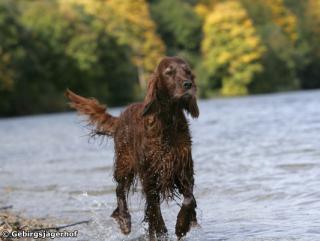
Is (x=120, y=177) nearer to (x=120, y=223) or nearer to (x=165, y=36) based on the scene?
(x=120, y=223)

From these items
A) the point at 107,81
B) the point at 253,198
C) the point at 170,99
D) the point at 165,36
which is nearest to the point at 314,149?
the point at 253,198

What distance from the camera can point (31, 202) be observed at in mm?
10695

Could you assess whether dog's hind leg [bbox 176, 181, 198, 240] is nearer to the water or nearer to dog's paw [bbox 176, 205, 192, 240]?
dog's paw [bbox 176, 205, 192, 240]

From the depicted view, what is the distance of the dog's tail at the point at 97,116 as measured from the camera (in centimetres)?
870

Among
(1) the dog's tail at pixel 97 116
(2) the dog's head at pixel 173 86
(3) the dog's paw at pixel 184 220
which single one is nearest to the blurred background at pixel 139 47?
(1) the dog's tail at pixel 97 116

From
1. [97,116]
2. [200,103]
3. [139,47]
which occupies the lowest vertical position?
[200,103]

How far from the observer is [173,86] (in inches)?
263

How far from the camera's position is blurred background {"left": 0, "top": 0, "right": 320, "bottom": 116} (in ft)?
177

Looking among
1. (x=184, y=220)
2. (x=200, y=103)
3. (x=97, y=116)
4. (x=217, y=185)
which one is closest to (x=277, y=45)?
(x=200, y=103)

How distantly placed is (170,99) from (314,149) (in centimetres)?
770

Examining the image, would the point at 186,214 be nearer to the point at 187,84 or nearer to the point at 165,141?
the point at 165,141

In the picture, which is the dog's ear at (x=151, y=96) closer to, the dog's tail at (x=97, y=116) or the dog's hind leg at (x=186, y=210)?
the dog's hind leg at (x=186, y=210)

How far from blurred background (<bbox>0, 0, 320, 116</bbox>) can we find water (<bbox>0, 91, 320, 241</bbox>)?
34.5 metres

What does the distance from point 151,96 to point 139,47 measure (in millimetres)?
60295
